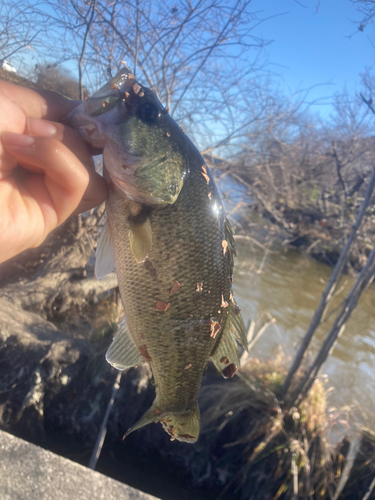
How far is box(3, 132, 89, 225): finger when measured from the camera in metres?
1.05

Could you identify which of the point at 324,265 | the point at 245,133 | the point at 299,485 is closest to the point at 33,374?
the point at 299,485

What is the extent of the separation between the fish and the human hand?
11 cm

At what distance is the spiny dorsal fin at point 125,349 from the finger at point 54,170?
62 centimetres

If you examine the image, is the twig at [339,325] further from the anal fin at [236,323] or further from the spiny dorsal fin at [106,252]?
the spiny dorsal fin at [106,252]

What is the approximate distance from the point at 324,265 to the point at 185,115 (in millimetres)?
15082

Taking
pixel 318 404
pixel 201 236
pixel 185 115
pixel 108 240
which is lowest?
pixel 318 404

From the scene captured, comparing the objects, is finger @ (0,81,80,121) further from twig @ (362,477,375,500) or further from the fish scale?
twig @ (362,477,375,500)

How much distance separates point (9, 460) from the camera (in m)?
2.21

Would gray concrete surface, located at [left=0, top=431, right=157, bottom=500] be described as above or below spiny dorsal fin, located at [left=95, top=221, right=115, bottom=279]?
below

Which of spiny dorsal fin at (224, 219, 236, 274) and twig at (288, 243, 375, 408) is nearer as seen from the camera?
spiny dorsal fin at (224, 219, 236, 274)

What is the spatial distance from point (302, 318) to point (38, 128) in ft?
34.4

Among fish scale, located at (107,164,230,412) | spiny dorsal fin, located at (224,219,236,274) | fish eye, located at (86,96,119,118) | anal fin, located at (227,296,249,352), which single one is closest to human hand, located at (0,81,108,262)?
fish eye, located at (86,96,119,118)

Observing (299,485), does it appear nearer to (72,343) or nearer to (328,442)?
(328,442)

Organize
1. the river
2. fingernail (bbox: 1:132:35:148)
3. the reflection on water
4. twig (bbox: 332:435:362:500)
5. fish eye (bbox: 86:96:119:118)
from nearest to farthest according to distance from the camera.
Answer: fingernail (bbox: 1:132:35:148), fish eye (bbox: 86:96:119:118), twig (bbox: 332:435:362:500), the river, the reflection on water
